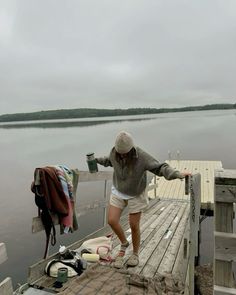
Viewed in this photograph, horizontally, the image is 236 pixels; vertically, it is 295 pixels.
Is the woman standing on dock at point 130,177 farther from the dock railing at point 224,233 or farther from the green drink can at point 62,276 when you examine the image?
the dock railing at point 224,233

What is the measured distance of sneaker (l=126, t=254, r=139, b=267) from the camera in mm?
4038

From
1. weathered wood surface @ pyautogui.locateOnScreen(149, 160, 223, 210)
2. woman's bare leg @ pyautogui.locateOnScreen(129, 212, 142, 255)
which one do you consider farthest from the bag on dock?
weathered wood surface @ pyautogui.locateOnScreen(149, 160, 223, 210)

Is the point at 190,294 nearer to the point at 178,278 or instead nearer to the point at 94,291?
the point at 178,278

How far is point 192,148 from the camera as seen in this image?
3481 centimetres

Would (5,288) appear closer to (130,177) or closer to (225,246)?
(225,246)

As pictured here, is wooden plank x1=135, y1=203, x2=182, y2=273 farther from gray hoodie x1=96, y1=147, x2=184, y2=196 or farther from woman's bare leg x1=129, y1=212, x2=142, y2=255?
gray hoodie x1=96, y1=147, x2=184, y2=196

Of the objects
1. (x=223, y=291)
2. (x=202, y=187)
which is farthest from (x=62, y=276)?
(x=202, y=187)

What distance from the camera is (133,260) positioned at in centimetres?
407

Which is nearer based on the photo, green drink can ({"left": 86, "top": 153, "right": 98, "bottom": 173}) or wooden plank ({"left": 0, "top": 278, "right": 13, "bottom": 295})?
wooden plank ({"left": 0, "top": 278, "right": 13, "bottom": 295})

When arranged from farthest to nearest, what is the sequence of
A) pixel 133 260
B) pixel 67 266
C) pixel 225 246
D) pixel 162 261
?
pixel 162 261 → pixel 133 260 → pixel 67 266 → pixel 225 246

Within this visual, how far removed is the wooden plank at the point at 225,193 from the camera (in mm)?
2146

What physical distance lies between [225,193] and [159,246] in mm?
3002

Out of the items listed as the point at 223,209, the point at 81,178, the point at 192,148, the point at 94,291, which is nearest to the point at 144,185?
the point at 81,178

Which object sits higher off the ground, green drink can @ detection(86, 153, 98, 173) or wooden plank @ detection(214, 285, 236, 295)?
green drink can @ detection(86, 153, 98, 173)
